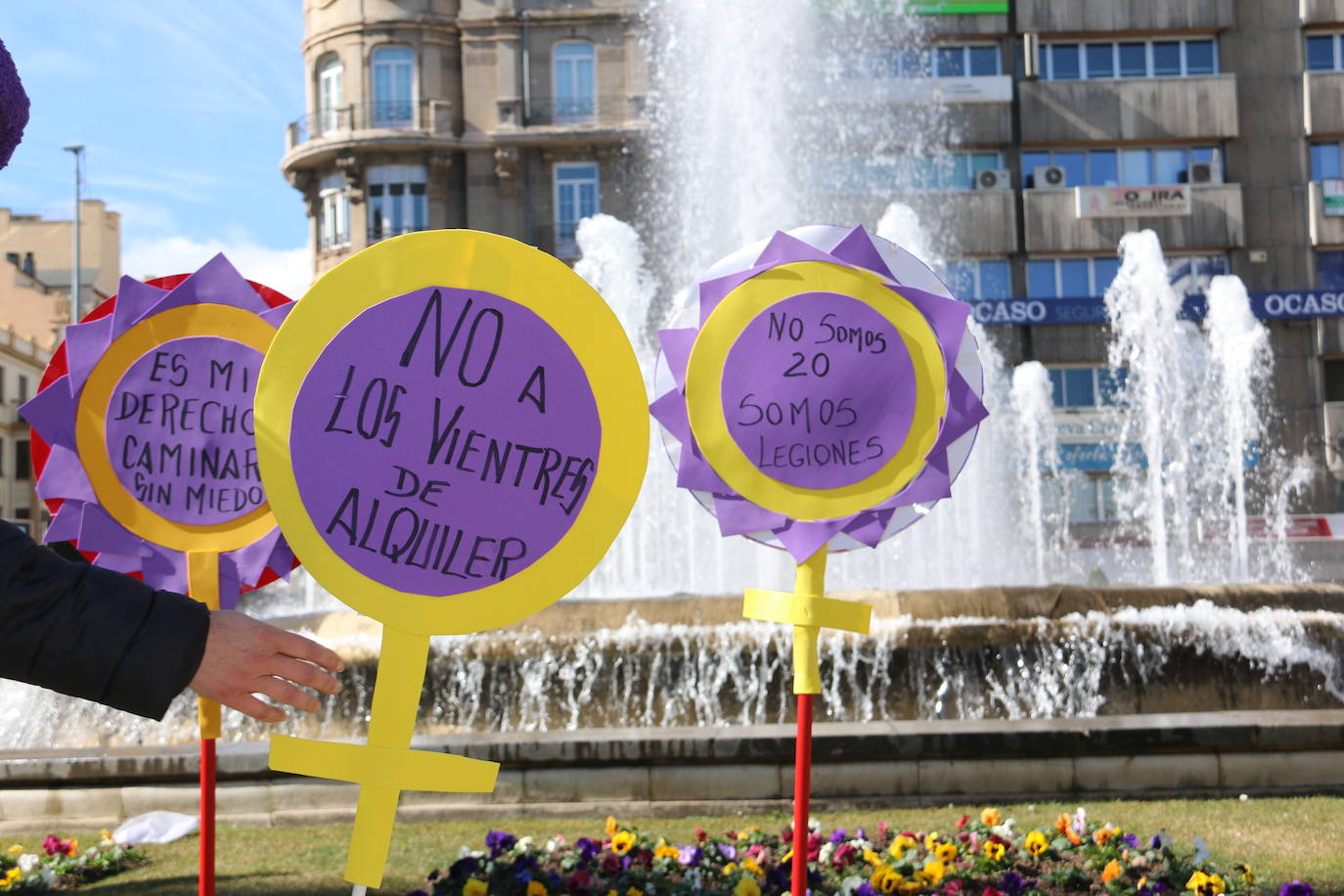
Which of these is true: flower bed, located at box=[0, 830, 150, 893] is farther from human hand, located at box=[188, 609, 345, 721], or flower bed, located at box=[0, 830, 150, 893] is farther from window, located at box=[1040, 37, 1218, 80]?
window, located at box=[1040, 37, 1218, 80]

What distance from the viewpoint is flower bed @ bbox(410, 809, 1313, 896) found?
4195 mm

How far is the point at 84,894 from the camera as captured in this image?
471 cm

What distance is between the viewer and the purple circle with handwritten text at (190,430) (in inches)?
147

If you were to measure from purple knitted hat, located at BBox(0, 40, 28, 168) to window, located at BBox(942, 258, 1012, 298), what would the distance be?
28489 mm

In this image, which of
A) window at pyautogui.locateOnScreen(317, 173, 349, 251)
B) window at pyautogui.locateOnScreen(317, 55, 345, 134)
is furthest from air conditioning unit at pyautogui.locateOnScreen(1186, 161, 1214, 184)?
window at pyautogui.locateOnScreen(317, 55, 345, 134)

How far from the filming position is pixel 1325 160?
98.9ft

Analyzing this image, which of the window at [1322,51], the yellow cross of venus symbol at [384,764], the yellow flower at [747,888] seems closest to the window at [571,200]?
the window at [1322,51]

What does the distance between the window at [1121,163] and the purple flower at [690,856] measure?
91.1 ft

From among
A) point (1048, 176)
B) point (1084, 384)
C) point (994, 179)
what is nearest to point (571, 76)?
point (994, 179)

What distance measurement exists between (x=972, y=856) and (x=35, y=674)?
11.7ft

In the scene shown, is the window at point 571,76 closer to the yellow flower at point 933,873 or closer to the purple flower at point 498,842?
the purple flower at point 498,842

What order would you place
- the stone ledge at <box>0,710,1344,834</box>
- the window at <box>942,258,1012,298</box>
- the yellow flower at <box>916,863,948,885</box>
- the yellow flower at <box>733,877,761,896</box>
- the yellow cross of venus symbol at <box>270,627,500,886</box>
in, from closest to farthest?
the yellow cross of venus symbol at <box>270,627,500,886</box> → the yellow flower at <box>733,877,761,896</box> → the yellow flower at <box>916,863,948,885</box> → the stone ledge at <box>0,710,1344,834</box> → the window at <box>942,258,1012,298</box>

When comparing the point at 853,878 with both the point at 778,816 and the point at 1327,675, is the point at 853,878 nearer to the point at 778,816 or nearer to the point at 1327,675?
the point at 778,816

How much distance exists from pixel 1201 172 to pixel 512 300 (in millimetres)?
30440
